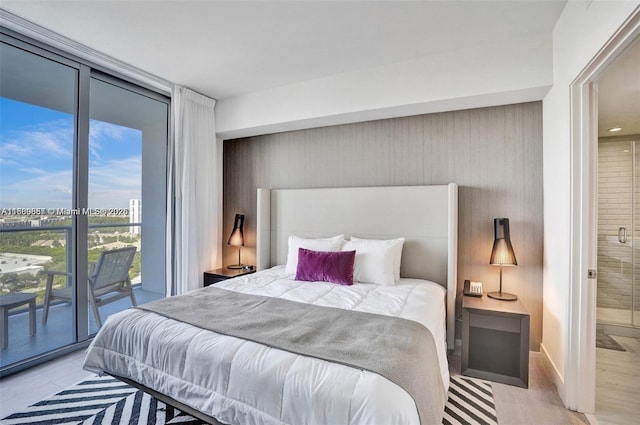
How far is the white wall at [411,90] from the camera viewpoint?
2.42m

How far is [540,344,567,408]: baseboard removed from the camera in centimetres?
205

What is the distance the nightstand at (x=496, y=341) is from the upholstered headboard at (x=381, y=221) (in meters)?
0.30

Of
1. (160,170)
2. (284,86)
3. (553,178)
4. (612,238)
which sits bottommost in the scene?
(612,238)

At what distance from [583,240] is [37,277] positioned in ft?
14.3

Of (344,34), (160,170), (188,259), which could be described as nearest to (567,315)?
(344,34)

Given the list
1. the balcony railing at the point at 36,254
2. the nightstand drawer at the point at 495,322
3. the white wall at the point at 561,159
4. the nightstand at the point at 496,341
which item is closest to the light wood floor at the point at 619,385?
the white wall at the point at 561,159

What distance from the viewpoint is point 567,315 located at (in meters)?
2.01

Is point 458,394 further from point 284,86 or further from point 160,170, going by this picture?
point 160,170

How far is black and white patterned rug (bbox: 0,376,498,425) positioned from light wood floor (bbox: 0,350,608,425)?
0.08 metres

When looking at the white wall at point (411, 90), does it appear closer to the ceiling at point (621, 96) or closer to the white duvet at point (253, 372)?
the ceiling at point (621, 96)

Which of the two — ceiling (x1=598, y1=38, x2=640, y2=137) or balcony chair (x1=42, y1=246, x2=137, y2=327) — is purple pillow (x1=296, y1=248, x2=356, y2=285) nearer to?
balcony chair (x1=42, y1=246, x2=137, y2=327)

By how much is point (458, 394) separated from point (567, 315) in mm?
920

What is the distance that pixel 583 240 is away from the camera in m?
1.89

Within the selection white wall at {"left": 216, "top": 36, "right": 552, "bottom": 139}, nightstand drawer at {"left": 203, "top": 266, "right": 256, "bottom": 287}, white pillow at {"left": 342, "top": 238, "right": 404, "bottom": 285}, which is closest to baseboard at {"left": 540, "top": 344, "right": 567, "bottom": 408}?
white pillow at {"left": 342, "top": 238, "right": 404, "bottom": 285}
